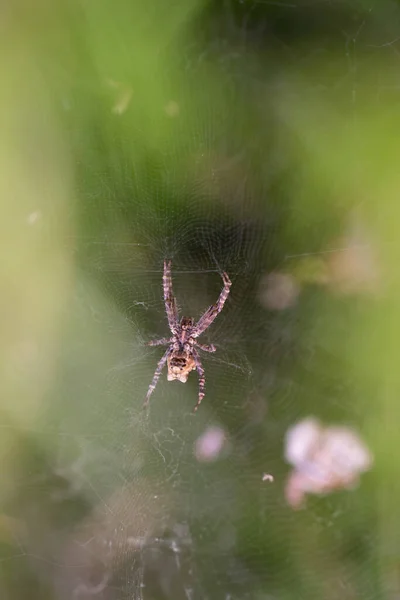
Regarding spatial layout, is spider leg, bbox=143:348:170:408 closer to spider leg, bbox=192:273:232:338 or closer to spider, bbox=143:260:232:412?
spider, bbox=143:260:232:412

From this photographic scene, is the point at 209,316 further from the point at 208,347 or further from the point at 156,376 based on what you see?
the point at 156,376

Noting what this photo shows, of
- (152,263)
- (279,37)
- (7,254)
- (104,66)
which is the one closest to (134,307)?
(152,263)

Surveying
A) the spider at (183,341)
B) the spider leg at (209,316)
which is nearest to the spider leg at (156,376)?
the spider at (183,341)

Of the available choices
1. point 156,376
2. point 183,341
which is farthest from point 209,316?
point 156,376

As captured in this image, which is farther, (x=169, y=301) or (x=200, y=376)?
(x=200, y=376)

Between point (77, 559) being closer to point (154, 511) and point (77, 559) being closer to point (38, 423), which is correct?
point (154, 511)

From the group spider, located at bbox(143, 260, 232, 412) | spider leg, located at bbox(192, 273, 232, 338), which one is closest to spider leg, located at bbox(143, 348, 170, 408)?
spider, located at bbox(143, 260, 232, 412)
